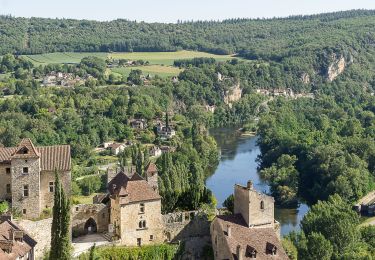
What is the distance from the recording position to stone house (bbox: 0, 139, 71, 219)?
44875 millimetres

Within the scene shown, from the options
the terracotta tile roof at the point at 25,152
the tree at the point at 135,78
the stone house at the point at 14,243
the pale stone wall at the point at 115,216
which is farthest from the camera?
the tree at the point at 135,78

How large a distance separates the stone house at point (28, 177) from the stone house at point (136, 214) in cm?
429

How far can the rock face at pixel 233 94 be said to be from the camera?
182000mm

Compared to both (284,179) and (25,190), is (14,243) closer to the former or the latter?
(25,190)

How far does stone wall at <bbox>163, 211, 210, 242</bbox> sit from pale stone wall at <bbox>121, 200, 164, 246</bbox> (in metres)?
0.58

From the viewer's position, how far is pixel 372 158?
9888 centimetres

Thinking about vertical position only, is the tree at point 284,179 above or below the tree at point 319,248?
below

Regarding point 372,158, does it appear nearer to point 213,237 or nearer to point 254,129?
point 254,129

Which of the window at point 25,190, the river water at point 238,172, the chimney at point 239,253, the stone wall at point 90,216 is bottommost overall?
the river water at point 238,172

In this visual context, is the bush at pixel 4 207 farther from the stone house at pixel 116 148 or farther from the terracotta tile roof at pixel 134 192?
the stone house at pixel 116 148

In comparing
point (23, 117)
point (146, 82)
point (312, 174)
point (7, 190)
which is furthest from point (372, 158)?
point (146, 82)

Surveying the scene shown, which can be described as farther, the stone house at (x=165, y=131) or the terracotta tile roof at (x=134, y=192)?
the stone house at (x=165, y=131)

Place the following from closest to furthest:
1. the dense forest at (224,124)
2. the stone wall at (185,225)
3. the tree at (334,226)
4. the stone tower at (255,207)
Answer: the stone tower at (255,207) < the stone wall at (185,225) < the tree at (334,226) < the dense forest at (224,124)

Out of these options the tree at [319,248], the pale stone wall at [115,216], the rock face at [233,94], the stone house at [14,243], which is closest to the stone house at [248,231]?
the pale stone wall at [115,216]
